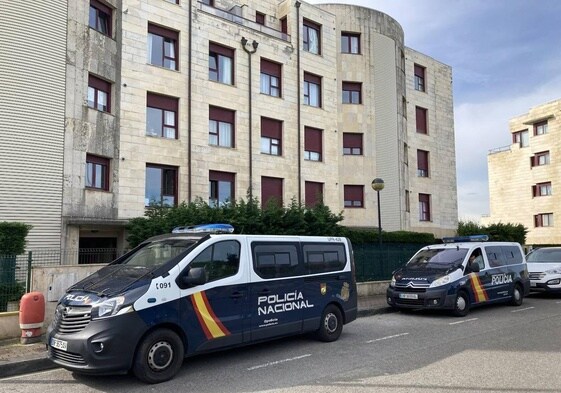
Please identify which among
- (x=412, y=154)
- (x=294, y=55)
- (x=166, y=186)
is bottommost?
(x=166, y=186)

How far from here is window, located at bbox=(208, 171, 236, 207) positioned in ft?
73.5

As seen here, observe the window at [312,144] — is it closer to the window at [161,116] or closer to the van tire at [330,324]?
the window at [161,116]

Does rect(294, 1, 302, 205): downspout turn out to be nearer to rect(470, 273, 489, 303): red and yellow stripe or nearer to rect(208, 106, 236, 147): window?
rect(208, 106, 236, 147): window

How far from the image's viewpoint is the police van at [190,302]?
20.4 feet

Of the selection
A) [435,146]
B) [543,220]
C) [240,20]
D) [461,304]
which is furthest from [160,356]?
[543,220]

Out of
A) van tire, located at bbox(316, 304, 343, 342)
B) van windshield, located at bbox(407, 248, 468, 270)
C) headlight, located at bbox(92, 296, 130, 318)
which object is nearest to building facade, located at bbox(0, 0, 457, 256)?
van windshield, located at bbox(407, 248, 468, 270)

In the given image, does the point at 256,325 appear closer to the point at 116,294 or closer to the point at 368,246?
the point at 116,294

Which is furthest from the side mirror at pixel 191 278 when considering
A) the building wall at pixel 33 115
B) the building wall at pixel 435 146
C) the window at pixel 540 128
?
the window at pixel 540 128

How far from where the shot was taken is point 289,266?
866 centimetres

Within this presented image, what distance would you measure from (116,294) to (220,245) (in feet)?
5.92

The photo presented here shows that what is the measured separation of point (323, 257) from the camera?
9438 mm

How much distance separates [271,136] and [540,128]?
35.9m

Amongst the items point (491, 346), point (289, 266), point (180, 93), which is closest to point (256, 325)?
point (289, 266)

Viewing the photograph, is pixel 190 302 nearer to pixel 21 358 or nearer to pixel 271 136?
pixel 21 358
